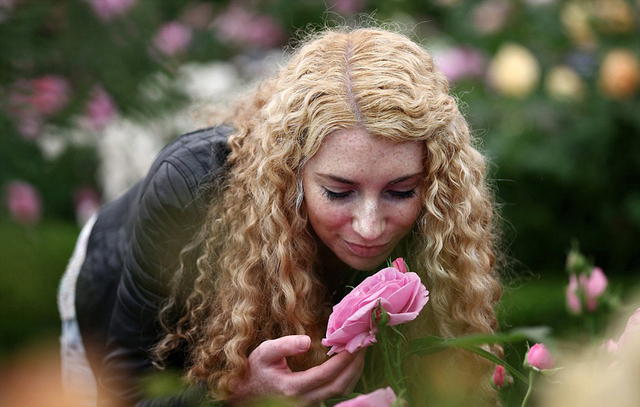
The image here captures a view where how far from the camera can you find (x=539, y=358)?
1.15 metres

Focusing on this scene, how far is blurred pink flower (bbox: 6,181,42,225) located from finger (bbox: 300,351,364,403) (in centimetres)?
218

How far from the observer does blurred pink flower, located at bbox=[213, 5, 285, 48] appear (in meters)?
6.33

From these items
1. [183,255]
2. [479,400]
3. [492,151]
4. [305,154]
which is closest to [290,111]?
[305,154]

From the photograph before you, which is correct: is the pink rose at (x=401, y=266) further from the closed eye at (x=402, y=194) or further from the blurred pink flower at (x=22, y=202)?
the blurred pink flower at (x=22, y=202)

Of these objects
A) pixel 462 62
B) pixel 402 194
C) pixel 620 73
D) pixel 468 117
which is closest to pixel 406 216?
A: pixel 402 194

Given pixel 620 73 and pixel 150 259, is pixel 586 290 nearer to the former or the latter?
pixel 150 259

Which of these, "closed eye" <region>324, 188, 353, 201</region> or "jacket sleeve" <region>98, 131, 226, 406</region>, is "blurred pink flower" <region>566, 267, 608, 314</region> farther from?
"jacket sleeve" <region>98, 131, 226, 406</region>

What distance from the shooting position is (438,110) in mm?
1570

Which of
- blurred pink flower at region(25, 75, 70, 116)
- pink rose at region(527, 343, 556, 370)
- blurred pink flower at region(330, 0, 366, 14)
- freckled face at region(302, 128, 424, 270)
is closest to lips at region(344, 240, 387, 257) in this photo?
freckled face at region(302, 128, 424, 270)

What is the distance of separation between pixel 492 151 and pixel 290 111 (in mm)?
2930

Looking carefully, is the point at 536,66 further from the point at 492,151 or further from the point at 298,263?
the point at 298,263

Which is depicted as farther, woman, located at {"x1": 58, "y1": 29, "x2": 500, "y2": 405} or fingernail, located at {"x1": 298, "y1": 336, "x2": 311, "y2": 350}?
woman, located at {"x1": 58, "y1": 29, "x2": 500, "y2": 405}

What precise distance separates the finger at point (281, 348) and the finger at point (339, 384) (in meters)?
0.07

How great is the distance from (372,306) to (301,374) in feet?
0.98
